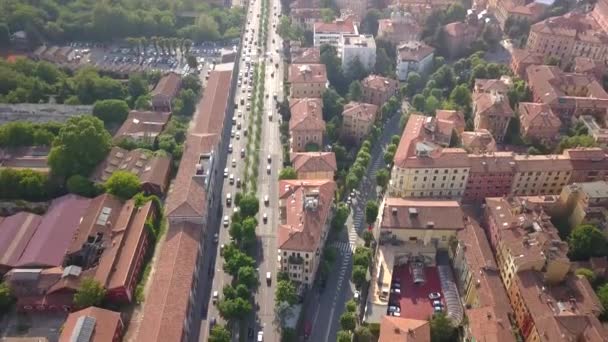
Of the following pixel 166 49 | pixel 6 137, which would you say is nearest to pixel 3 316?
pixel 6 137

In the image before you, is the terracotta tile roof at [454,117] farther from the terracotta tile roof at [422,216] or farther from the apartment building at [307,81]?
the apartment building at [307,81]

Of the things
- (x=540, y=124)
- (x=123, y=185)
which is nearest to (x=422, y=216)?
(x=540, y=124)

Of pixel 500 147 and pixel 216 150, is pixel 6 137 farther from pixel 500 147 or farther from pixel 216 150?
pixel 500 147

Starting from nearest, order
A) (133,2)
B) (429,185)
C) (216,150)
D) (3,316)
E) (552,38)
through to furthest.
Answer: (3,316) → (429,185) → (216,150) → (552,38) → (133,2)

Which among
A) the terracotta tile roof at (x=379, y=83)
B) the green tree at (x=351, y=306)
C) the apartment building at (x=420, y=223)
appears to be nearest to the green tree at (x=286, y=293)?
the green tree at (x=351, y=306)

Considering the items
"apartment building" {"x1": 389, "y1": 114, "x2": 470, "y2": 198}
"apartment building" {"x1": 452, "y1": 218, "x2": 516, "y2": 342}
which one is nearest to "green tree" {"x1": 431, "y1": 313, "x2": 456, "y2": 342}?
"apartment building" {"x1": 452, "y1": 218, "x2": 516, "y2": 342}

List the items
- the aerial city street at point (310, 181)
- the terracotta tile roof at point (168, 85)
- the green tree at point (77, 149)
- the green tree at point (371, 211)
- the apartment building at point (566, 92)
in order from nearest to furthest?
the aerial city street at point (310, 181) → the green tree at point (371, 211) → the green tree at point (77, 149) → the apartment building at point (566, 92) → the terracotta tile roof at point (168, 85)
